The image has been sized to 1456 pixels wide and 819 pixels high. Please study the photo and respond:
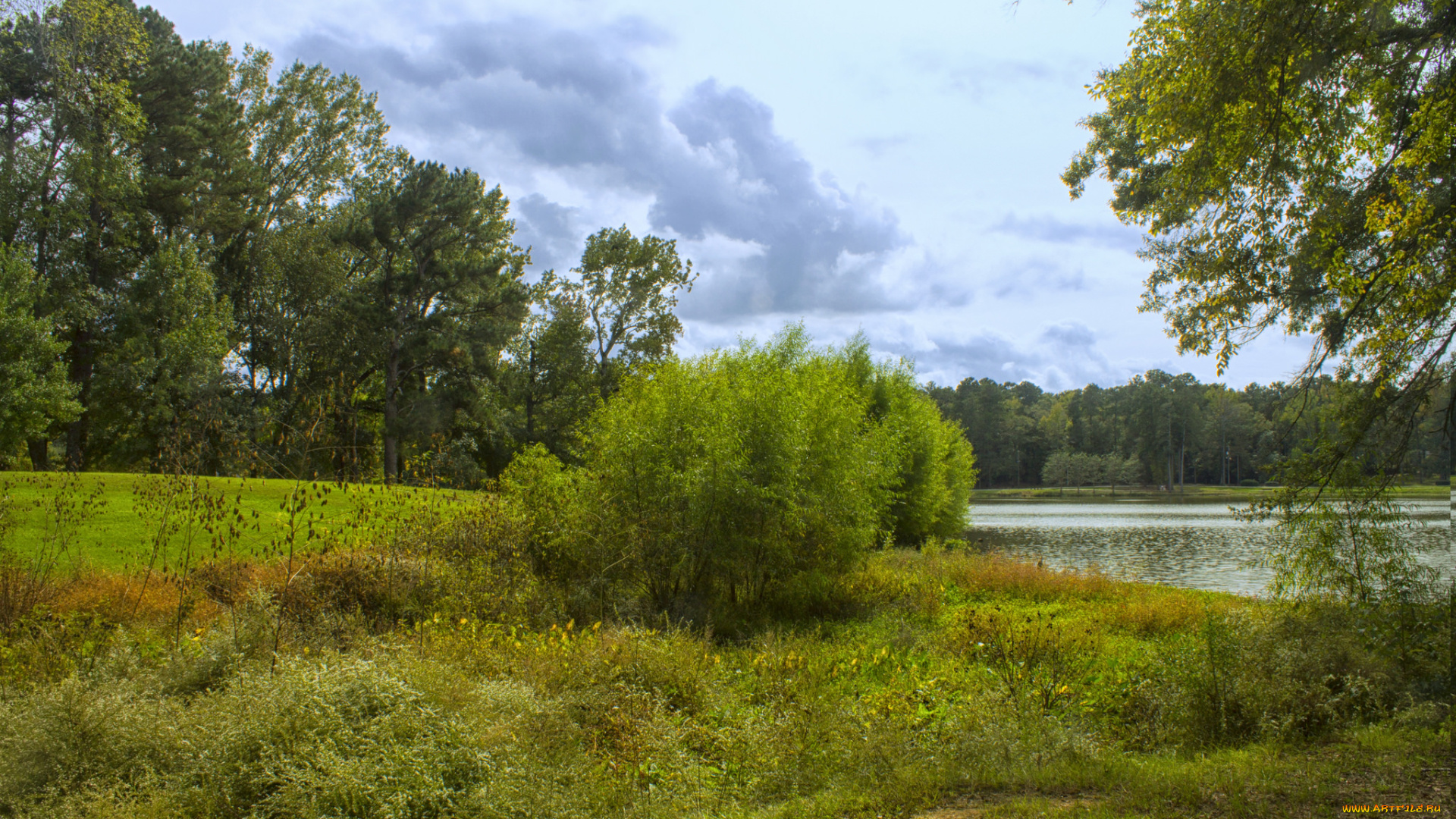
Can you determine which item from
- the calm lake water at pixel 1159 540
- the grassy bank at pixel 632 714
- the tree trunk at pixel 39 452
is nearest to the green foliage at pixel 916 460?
the calm lake water at pixel 1159 540

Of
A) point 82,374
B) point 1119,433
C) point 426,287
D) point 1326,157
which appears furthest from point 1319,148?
point 1119,433

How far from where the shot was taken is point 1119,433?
317 ft

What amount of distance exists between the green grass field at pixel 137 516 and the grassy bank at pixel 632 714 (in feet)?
3.15

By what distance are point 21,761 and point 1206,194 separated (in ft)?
35.1

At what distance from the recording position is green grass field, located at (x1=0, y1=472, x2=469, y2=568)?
31.9 feet

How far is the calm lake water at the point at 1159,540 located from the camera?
60.8 ft

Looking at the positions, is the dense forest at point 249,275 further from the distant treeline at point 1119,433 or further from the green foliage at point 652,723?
the distant treeline at point 1119,433

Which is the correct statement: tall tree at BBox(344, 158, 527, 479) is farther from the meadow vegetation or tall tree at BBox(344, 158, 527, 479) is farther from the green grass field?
the meadow vegetation

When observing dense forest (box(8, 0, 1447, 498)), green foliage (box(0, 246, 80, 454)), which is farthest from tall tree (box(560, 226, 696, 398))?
green foliage (box(0, 246, 80, 454))

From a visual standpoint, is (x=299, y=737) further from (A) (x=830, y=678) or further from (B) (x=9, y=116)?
(B) (x=9, y=116)

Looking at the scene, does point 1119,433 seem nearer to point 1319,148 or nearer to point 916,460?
point 916,460

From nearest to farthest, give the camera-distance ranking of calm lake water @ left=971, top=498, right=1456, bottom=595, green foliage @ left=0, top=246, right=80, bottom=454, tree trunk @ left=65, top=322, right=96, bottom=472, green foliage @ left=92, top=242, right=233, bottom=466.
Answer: calm lake water @ left=971, top=498, right=1456, bottom=595 → green foliage @ left=0, top=246, right=80, bottom=454 → green foliage @ left=92, top=242, right=233, bottom=466 → tree trunk @ left=65, top=322, right=96, bottom=472

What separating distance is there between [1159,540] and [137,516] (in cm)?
3318

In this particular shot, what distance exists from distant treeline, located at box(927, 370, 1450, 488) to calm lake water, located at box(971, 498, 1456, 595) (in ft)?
60.7
